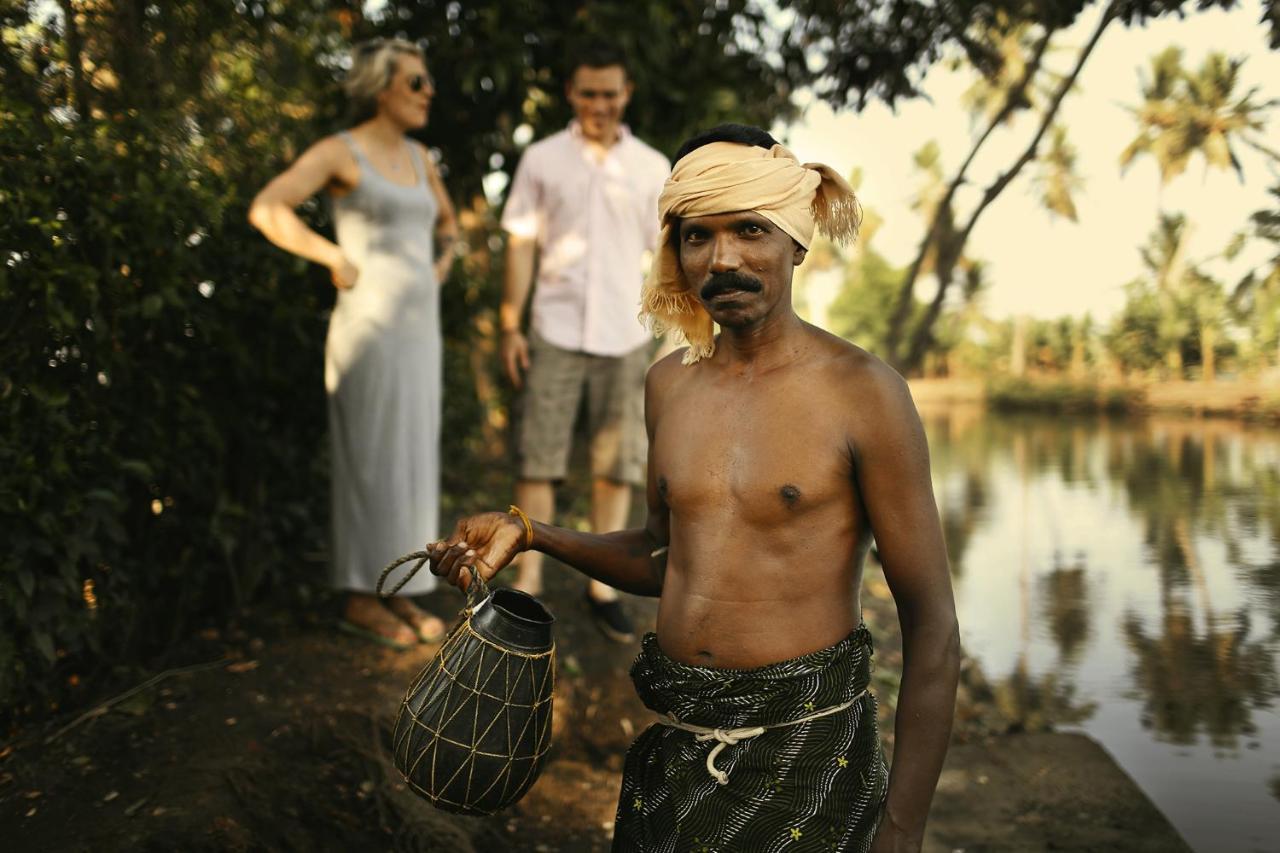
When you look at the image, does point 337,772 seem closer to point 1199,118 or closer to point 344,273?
point 344,273

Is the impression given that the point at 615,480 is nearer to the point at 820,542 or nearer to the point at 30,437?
the point at 30,437

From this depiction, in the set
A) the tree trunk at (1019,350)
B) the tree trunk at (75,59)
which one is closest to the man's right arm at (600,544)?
the tree trunk at (75,59)

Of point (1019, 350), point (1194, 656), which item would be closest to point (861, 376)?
point (1194, 656)

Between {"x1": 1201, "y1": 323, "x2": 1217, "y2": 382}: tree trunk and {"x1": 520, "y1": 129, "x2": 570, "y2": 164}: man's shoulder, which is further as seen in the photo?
{"x1": 1201, "y1": 323, "x2": 1217, "y2": 382}: tree trunk

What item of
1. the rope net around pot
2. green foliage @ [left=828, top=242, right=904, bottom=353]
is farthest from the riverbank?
green foliage @ [left=828, top=242, right=904, bottom=353]

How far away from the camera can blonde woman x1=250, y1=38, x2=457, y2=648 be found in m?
A: 4.41

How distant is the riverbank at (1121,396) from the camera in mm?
11820

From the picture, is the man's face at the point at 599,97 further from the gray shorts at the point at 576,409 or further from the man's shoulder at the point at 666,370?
the man's shoulder at the point at 666,370

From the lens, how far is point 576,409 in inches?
191

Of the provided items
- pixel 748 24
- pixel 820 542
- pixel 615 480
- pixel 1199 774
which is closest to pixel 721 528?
pixel 820 542

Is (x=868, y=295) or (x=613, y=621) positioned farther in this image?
(x=868, y=295)

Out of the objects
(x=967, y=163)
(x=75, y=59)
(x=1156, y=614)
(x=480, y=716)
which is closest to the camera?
(x=480, y=716)

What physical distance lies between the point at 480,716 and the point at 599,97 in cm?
344

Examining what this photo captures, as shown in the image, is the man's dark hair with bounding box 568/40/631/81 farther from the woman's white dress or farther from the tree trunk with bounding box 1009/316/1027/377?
the tree trunk with bounding box 1009/316/1027/377
